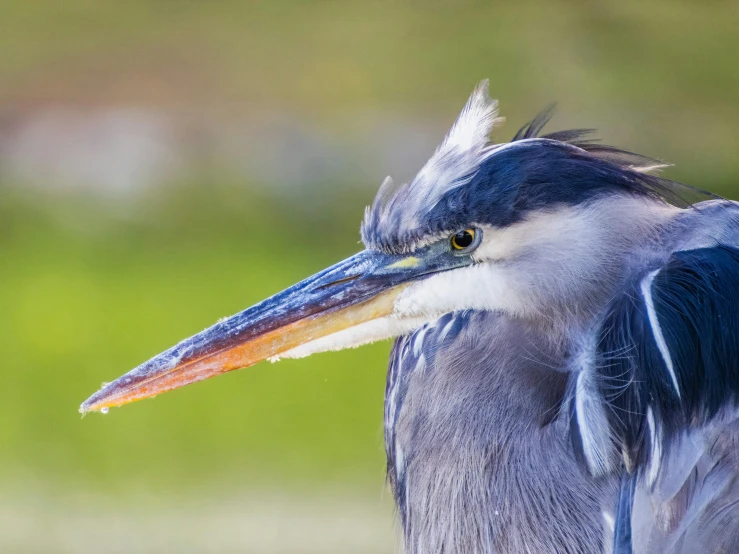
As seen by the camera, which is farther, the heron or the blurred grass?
the blurred grass

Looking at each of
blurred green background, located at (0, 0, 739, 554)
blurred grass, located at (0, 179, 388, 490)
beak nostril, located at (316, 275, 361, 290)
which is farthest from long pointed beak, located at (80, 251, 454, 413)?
blurred grass, located at (0, 179, 388, 490)

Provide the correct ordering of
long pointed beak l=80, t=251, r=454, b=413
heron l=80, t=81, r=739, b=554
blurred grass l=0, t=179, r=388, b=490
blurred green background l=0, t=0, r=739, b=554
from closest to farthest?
heron l=80, t=81, r=739, b=554 < long pointed beak l=80, t=251, r=454, b=413 < blurred green background l=0, t=0, r=739, b=554 < blurred grass l=0, t=179, r=388, b=490

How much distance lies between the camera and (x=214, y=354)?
148 centimetres

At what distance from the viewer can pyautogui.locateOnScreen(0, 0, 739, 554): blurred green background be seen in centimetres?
397

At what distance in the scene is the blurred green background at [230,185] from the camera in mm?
3973

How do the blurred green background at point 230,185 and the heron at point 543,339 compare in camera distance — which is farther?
the blurred green background at point 230,185

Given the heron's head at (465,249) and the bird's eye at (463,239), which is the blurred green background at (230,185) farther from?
the bird's eye at (463,239)

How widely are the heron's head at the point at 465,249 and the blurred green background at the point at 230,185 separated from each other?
230cm

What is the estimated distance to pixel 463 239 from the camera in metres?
1.36

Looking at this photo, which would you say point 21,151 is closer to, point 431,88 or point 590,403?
point 431,88

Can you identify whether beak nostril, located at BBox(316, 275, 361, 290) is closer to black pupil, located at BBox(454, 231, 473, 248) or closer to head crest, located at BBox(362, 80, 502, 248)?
head crest, located at BBox(362, 80, 502, 248)

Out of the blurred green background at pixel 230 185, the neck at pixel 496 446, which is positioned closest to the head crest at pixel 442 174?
the neck at pixel 496 446

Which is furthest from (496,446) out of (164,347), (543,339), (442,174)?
(164,347)

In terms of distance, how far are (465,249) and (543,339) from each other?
16 cm
